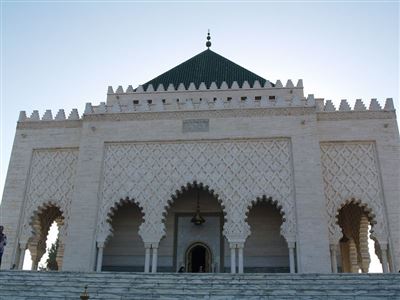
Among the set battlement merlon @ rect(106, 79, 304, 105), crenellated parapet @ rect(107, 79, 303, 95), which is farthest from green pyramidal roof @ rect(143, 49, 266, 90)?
battlement merlon @ rect(106, 79, 304, 105)

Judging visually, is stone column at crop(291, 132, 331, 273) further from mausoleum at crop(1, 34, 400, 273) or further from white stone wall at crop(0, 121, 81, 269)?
white stone wall at crop(0, 121, 81, 269)

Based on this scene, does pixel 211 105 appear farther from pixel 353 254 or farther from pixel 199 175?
pixel 353 254

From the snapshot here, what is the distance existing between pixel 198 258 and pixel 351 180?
3864 mm

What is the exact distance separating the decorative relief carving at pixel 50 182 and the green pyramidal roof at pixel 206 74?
11.4 ft

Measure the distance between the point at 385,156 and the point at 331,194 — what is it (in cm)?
149

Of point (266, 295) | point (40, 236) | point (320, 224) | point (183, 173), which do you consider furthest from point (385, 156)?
point (40, 236)

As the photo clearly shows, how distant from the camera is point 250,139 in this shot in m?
10.3

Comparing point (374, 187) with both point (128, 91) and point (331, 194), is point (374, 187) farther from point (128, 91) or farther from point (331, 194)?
point (128, 91)

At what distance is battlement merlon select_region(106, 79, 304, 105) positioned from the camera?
487 inches

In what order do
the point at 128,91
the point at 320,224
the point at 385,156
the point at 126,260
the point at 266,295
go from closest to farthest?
the point at 266,295
the point at 320,224
the point at 385,156
the point at 126,260
the point at 128,91

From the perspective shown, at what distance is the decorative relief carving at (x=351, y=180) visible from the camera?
9.61 m

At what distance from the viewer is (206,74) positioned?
13594 millimetres

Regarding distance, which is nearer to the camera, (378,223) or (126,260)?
(378,223)

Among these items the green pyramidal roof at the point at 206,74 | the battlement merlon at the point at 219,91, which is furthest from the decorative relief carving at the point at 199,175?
the green pyramidal roof at the point at 206,74
